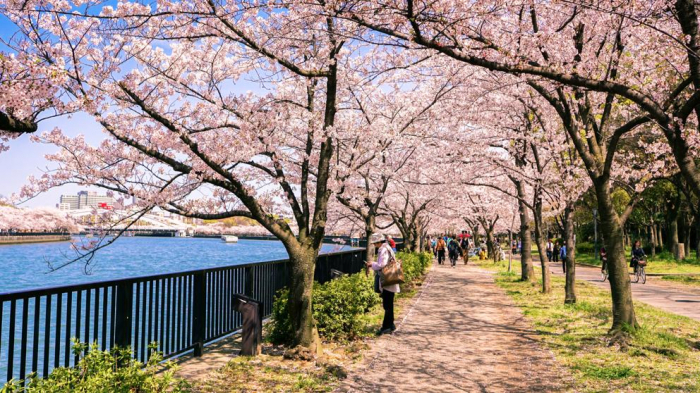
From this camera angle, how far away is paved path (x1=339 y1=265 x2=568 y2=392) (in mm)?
6312

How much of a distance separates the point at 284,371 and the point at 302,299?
1.20 meters

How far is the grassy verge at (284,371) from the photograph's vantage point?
6.04 meters

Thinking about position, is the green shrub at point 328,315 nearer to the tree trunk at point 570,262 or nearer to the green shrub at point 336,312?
the green shrub at point 336,312

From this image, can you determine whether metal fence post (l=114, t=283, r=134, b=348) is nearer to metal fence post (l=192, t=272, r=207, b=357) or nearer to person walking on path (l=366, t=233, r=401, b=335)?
metal fence post (l=192, t=272, r=207, b=357)

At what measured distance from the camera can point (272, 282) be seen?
10.8 meters

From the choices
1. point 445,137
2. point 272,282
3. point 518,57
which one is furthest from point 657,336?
point 445,137

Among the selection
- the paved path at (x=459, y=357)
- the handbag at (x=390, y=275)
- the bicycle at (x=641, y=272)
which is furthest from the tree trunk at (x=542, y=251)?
the bicycle at (x=641, y=272)

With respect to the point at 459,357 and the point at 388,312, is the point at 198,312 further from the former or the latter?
the point at 459,357

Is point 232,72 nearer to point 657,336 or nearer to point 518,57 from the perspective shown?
point 518,57

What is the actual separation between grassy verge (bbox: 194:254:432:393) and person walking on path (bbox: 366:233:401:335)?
990mm

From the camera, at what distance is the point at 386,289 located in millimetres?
9969

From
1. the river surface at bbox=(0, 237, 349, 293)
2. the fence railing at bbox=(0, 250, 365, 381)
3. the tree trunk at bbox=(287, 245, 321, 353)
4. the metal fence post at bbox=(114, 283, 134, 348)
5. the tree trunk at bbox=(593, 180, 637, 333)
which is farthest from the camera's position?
the river surface at bbox=(0, 237, 349, 293)

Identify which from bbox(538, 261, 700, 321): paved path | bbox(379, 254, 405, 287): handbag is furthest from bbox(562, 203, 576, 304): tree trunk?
bbox(379, 254, 405, 287): handbag

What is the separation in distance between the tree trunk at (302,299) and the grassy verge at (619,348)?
12.0 ft
